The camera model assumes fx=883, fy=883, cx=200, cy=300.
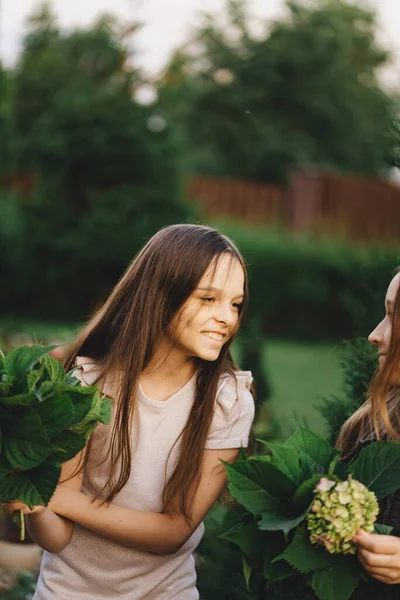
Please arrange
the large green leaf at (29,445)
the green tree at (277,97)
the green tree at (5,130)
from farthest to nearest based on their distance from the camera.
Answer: the green tree at (277,97) → the green tree at (5,130) → the large green leaf at (29,445)

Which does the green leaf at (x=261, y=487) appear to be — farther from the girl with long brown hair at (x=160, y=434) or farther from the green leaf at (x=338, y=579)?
the girl with long brown hair at (x=160, y=434)

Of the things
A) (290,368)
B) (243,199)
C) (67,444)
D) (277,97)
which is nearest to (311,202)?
(243,199)

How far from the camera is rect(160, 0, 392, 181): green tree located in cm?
3092

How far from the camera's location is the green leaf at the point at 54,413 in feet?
6.00

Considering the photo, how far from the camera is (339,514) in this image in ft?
5.48

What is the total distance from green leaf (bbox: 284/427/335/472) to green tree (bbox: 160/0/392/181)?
28514mm

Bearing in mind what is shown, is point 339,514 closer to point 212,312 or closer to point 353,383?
point 212,312

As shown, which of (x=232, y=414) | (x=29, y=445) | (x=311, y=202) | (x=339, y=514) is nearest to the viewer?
(x=339, y=514)

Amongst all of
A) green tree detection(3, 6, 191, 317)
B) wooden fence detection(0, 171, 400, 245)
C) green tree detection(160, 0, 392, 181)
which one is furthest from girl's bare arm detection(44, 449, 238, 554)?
green tree detection(160, 0, 392, 181)

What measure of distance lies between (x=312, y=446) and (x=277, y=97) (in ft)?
103

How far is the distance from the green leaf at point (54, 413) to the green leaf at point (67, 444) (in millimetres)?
40

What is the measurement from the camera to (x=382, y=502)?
205cm

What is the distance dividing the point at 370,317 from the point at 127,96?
12933 mm

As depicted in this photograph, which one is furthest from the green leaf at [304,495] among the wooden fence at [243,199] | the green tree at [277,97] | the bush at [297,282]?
the green tree at [277,97]
